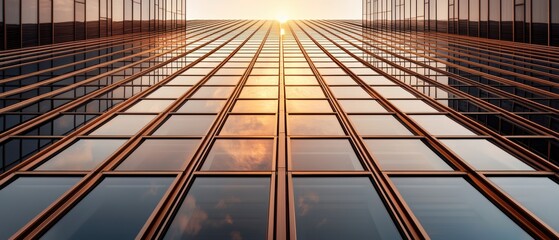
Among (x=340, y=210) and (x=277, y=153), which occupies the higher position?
(x=277, y=153)

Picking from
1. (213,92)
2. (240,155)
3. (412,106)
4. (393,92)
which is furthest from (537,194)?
(213,92)

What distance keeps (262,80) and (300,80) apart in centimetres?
201

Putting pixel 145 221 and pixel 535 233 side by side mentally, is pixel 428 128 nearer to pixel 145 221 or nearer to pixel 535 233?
pixel 535 233

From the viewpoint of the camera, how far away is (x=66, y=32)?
29.5 meters

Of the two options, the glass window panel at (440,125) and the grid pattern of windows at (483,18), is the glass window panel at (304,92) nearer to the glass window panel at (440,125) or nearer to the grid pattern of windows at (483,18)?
the glass window panel at (440,125)

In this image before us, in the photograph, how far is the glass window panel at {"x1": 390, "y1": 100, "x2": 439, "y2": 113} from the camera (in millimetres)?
15250

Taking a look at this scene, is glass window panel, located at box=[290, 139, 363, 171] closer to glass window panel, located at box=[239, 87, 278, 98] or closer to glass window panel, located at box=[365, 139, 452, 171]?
glass window panel, located at box=[365, 139, 452, 171]

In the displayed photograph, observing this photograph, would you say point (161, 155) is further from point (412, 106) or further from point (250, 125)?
point (412, 106)

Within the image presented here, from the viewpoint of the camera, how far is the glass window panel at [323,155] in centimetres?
1005

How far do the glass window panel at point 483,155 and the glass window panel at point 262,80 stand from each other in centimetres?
1021

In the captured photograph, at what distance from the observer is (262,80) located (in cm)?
2073

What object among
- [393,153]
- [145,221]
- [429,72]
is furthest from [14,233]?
[429,72]

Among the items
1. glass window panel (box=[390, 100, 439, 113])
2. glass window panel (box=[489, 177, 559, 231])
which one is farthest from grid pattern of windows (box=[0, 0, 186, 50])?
glass window panel (box=[489, 177, 559, 231])

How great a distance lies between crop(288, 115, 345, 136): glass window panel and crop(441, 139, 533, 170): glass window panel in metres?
3.45
